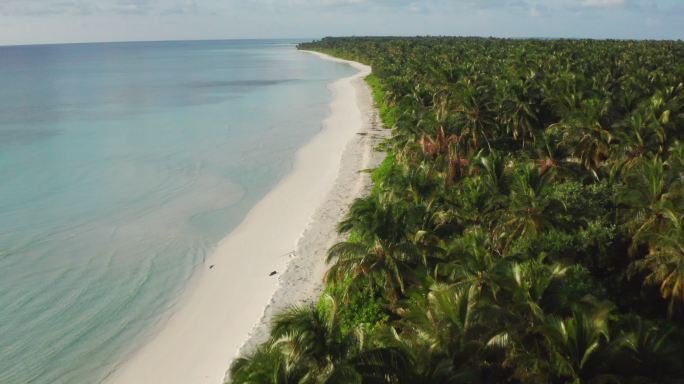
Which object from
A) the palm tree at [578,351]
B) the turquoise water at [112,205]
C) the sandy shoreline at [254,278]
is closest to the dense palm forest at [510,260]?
the palm tree at [578,351]

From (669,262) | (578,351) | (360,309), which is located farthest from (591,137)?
(578,351)

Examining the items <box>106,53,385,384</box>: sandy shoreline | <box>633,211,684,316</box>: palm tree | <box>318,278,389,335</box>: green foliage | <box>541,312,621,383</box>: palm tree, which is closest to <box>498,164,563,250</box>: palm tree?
<box>633,211,684,316</box>: palm tree

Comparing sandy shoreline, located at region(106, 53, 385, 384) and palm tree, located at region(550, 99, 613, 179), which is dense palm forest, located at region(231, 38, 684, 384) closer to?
palm tree, located at region(550, 99, 613, 179)

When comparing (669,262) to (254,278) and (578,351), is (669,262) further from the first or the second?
(254,278)

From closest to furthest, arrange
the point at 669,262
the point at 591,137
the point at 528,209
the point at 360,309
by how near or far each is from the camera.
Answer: the point at 669,262
the point at 360,309
the point at 528,209
the point at 591,137

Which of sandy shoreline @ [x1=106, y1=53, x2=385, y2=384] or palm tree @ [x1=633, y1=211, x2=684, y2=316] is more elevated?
palm tree @ [x1=633, y1=211, x2=684, y2=316]

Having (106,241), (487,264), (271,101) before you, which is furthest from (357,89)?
(487,264)
